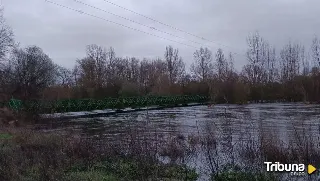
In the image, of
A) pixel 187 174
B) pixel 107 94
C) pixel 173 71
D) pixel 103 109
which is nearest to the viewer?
pixel 187 174

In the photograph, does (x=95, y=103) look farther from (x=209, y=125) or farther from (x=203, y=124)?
(x=209, y=125)

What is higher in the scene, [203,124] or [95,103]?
[95,103]

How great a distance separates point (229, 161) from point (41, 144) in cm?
778

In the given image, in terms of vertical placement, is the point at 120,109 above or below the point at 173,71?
below

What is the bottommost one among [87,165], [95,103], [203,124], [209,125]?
[87,165]

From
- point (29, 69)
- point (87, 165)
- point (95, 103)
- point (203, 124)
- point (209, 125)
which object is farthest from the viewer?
point (29, 69)

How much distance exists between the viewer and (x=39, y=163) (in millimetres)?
10477

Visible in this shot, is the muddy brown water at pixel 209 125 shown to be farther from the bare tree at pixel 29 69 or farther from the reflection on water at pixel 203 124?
the bare tree at pixel 29 69

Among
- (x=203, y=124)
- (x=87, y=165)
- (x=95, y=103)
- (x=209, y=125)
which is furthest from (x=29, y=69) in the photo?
(x=87, y=165)

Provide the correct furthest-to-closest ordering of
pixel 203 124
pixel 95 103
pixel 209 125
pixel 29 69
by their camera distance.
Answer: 1. pixel 29 69
2. pixel 95 103
3. pixel 203 124
4. pixel 209 125

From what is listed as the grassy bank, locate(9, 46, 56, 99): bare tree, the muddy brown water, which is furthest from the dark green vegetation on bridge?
the grassy bank

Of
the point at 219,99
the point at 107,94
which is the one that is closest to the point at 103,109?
the point at 107,94

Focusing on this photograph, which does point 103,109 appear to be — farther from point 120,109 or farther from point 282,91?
point 282,91

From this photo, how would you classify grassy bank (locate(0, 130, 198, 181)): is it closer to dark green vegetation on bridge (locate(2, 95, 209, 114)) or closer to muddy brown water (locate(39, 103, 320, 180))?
muddy brown water (locate(39, 103, 320, 180))
